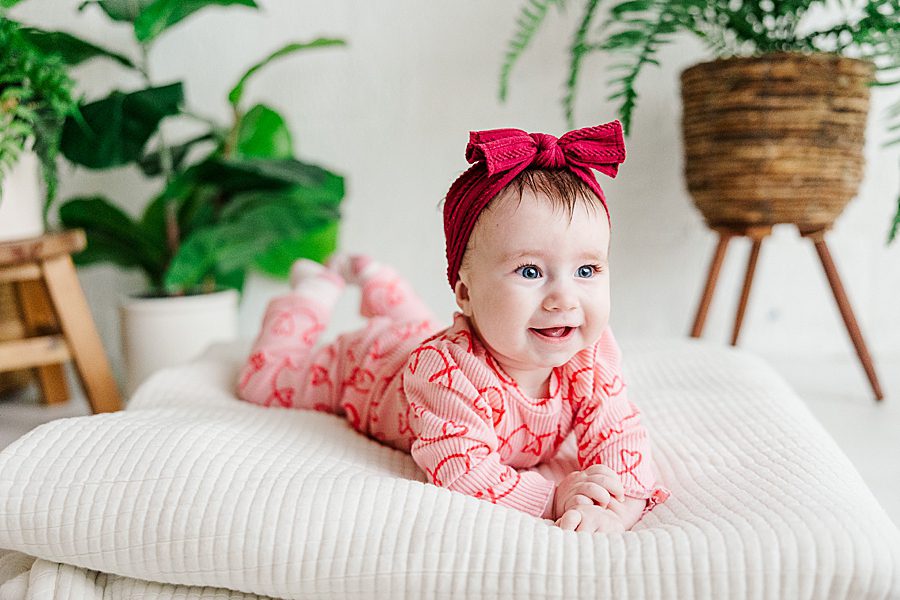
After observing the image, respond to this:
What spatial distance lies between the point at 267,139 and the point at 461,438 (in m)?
1.17

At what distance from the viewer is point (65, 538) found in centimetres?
86

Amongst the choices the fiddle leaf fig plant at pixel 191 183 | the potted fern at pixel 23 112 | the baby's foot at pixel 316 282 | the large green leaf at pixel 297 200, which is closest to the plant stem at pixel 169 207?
the fiddle leaf fig plant at pixel 191 183

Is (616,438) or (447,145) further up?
(447,145)

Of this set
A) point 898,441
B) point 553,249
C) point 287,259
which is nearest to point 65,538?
point 553,249

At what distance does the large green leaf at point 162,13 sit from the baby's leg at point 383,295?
0.55m

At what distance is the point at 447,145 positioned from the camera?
6.75 ft

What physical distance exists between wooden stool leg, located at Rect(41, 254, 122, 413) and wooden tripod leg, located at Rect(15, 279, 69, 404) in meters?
0.26

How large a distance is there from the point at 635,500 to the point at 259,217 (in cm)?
104

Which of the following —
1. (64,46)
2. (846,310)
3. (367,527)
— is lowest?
(367,527)

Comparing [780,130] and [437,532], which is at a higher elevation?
[780,130]

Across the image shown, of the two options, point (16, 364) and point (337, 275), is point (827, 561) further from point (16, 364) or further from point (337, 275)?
point (16, 364)

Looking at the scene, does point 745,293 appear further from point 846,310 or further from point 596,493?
point 596,493

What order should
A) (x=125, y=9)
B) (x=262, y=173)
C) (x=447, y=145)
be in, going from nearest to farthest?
(x=125, y=9) < (x=262, y=173) < (x=447, y=145)

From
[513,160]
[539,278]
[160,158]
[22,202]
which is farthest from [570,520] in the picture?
[160,158]
